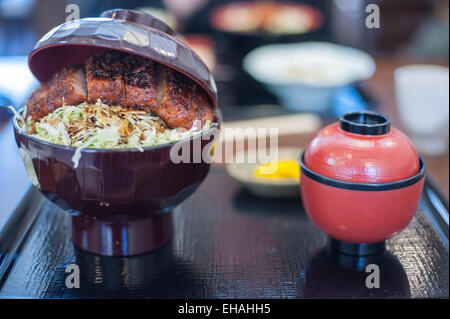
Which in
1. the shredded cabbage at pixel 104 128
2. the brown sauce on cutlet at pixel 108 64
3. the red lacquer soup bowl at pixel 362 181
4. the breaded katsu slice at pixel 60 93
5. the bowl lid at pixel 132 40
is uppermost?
the bowl lid at pixel 132 40

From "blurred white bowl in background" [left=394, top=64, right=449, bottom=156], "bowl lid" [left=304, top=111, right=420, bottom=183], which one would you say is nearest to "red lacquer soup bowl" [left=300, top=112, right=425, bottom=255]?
"bowl lid" [left=304, top=111, right=420, bottom=183]

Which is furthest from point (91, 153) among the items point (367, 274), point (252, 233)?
point (367, 274)

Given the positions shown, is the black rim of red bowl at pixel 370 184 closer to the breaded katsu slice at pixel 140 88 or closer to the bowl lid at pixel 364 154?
the bowl lid at pixel 364 154

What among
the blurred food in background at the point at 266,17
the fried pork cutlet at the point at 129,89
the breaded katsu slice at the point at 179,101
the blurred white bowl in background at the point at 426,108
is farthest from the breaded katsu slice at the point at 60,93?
the blurred food in background at the point at 266,17

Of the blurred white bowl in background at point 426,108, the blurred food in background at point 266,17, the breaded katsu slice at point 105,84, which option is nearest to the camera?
the breaded katsu slice at point 105,84

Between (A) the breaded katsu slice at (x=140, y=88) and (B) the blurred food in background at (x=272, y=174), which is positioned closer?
(A) the breaded katsu slice at (x=140, y=88)

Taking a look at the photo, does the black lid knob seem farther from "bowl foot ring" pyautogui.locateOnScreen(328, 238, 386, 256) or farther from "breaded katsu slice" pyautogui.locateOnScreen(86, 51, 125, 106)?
"breaded katsu slice" pyautogui.locateOnScreen(86, 51, 125, 106)
